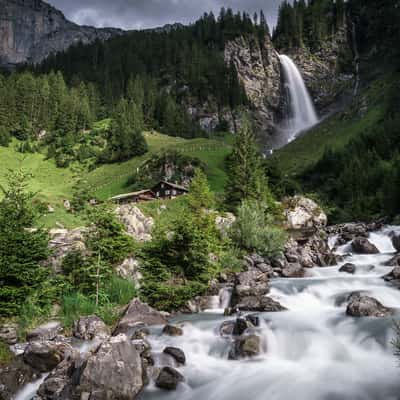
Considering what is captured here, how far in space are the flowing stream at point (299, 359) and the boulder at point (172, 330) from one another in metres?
0.35

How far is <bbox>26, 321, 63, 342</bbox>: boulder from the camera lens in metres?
16.9

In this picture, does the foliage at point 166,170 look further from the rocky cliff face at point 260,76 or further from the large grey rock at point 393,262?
the rocky cliff face at point 260,76

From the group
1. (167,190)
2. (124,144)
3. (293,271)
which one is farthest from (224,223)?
(124,144)

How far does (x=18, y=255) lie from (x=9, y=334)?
4562mm

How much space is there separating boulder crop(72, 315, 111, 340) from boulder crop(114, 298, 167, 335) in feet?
2.73

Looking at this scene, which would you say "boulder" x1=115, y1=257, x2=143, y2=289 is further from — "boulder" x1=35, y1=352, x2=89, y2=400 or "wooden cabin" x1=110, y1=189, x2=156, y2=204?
"wooden cabin" x1=110, y1=189, x2=156, y2=204

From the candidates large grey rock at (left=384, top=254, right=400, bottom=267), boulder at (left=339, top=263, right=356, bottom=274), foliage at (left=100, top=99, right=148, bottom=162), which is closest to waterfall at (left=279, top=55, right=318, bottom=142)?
foliage at (left=100, top=99, right=148, bottom=162)

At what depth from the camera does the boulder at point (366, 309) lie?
57.4ft

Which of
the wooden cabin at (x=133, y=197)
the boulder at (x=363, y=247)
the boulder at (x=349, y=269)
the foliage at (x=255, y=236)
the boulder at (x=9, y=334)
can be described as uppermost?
the wooden cabin at (x=133, y=197)

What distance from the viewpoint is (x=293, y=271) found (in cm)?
2947

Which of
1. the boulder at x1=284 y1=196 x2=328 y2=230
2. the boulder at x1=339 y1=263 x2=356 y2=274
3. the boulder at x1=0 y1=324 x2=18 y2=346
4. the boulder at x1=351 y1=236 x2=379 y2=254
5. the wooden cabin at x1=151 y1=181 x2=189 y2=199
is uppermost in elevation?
the wooden cabin at x1=151 y1=181 x2=189 y2=199

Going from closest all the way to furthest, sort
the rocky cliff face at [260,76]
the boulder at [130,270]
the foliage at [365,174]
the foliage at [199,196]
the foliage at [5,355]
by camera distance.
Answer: the foliage at [5,355], the boulder at [130,270], the foliage at [199,196], the foliage at [365,174], the rocky cliff face at [260,76]

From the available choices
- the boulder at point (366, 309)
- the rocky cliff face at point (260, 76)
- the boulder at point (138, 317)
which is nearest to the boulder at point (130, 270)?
the boulder at point (138, 317)

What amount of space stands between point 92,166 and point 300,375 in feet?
305
